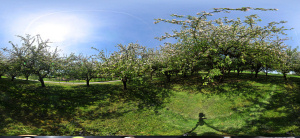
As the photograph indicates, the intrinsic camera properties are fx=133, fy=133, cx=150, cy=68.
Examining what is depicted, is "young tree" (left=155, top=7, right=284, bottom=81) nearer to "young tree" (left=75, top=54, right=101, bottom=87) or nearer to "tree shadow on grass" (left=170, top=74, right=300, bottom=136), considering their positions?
"tree shadow on grass" (left=170, top=74, right=300, bottom=136)

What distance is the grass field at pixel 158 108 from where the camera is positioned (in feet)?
3.98

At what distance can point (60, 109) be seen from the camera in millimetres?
1453

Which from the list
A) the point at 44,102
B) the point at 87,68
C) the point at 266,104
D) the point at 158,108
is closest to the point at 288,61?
the point at 266,104

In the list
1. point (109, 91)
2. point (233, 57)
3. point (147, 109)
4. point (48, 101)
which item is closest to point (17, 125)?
point (48, 101)

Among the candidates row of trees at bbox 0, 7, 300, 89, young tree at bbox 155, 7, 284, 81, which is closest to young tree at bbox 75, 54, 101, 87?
row of trees at bbox 0, 7, 300, 89

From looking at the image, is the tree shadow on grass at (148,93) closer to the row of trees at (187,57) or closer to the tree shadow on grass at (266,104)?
the row of trees at (187,57)

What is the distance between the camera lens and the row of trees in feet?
4.75

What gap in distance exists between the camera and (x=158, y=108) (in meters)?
1.55

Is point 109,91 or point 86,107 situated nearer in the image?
point 86,107

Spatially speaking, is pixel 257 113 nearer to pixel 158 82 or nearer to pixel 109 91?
pixel 158 82

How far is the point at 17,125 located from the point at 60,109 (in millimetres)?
341

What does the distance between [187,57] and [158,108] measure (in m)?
0.72

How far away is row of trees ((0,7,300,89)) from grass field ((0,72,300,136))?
0.49 ft

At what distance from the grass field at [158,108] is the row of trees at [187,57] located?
15 cm
